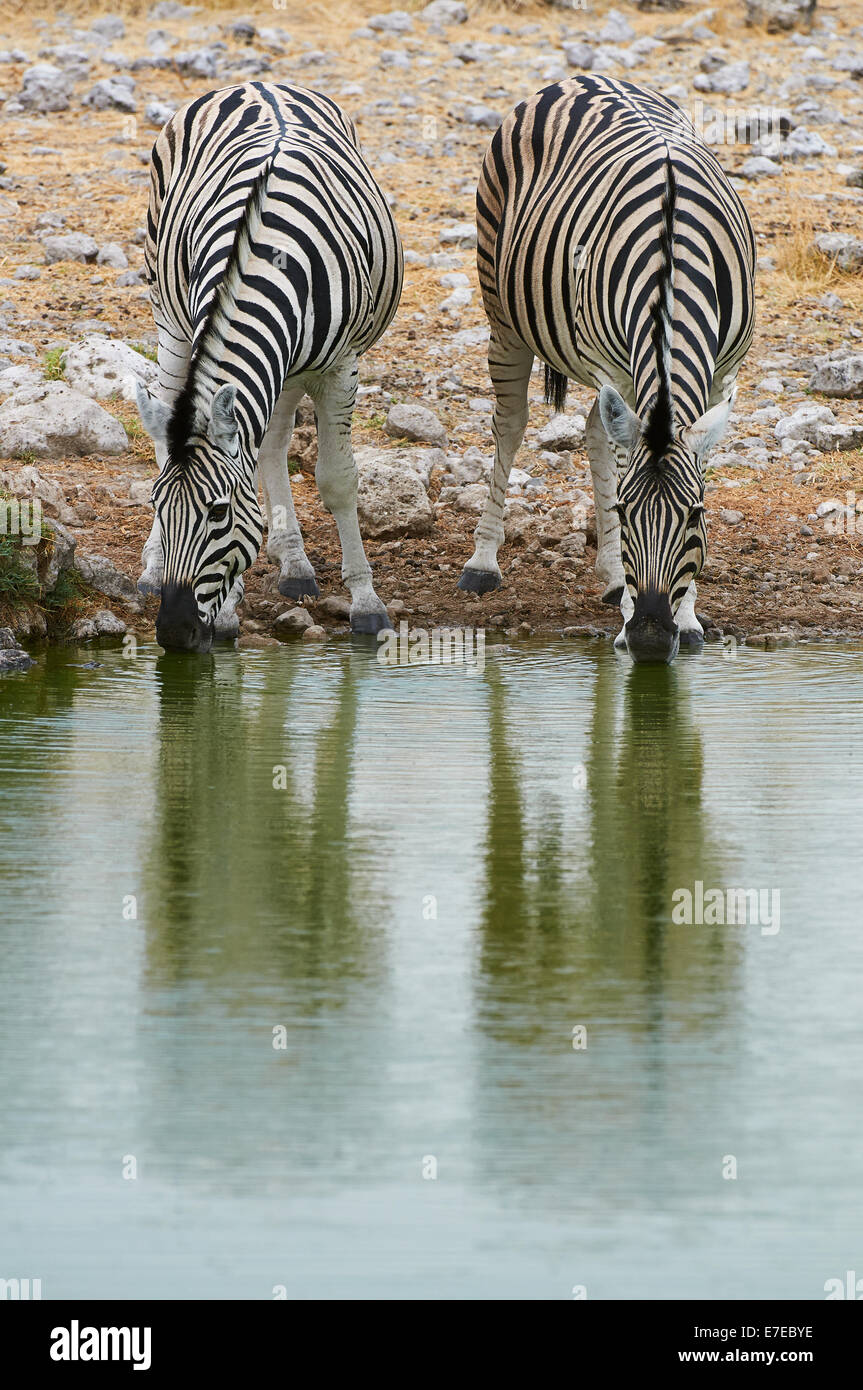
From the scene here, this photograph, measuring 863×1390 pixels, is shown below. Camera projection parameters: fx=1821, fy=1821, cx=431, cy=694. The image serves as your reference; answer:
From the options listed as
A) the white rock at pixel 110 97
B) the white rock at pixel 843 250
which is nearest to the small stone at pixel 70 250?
the white rock at pixel 110 97

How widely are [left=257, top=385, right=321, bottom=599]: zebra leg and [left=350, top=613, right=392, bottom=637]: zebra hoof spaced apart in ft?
1.40

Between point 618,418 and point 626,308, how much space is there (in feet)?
2.16

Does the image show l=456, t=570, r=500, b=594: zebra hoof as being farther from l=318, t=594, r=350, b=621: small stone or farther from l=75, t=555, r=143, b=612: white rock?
l=75, t=555, r=143, b=612: white rock

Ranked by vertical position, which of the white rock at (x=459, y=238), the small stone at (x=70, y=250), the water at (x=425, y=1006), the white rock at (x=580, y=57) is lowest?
the water at (x=425, y=1006)

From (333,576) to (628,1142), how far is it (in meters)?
5.90

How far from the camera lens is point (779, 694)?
682 centimetres

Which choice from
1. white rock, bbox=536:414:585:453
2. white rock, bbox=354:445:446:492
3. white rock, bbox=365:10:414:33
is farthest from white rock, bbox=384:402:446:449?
white rock, bbox=365:10:414:33

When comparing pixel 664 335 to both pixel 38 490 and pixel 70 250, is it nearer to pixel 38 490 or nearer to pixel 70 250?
pixel 38 490

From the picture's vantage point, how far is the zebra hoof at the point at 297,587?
8484mm

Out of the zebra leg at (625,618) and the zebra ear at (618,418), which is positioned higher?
the zebra ear at (618,418)

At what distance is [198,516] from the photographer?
269 inches

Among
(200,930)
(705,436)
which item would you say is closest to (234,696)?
(705,436)

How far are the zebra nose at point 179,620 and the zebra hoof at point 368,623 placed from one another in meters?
1.36

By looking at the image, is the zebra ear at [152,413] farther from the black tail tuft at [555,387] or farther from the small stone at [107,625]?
the black tail tuft at [555,387]
